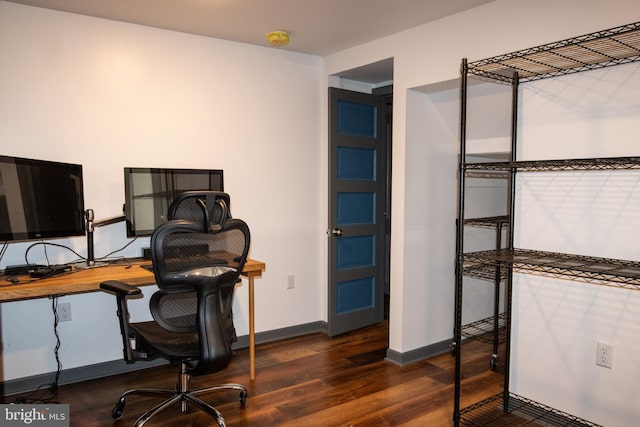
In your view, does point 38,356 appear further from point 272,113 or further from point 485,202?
point 485,202

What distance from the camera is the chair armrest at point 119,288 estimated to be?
2.18 meters

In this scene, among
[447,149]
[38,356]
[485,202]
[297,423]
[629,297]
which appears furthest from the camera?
[485,202]

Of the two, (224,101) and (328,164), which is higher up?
(224,101)

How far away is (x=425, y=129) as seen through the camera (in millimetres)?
3418

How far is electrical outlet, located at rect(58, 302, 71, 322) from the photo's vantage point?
9.60 feet

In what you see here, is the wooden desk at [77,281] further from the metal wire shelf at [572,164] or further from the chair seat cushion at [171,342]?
the metal wire shelf at [572,164]

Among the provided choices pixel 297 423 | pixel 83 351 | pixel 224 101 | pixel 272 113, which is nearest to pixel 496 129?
pixel 272 113

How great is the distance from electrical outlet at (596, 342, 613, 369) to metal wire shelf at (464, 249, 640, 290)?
0.32 meters

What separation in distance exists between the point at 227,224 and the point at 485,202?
8.31 ft

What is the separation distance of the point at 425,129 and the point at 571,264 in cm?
158

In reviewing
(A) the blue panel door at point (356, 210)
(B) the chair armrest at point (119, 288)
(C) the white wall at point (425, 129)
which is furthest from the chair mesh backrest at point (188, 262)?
(A) the blue panel door at point (356, 210)

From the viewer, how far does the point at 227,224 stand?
7.23ft

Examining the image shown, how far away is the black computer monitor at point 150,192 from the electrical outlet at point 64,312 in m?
0.61

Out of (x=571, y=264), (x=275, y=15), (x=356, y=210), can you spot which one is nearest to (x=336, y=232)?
(x=356, y=210)
